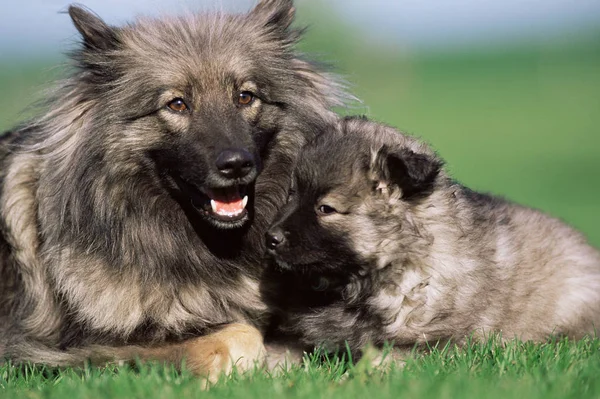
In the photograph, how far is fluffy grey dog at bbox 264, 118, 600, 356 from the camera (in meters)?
4.57

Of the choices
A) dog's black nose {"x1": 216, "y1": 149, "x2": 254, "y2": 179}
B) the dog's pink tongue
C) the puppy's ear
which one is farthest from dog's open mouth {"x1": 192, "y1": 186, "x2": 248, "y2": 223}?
the puppy's ear

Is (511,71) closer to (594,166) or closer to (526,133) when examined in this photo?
(526,133)

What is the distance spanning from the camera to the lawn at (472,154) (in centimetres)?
374

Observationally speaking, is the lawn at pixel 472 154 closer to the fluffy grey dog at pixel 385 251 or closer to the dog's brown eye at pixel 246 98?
the fluffy grey dog at pixel 385 251

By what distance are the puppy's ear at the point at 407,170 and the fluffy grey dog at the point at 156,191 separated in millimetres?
745

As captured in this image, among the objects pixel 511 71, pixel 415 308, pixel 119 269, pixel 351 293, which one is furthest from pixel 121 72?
pixel 511 71

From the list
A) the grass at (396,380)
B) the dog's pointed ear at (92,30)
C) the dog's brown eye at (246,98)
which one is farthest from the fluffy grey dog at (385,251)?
the dog's pointed ear at (92,30)

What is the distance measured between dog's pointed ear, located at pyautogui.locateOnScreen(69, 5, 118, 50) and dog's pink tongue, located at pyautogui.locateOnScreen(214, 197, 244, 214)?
1.25m

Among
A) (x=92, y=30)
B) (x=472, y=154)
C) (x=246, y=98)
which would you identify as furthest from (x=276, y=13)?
(x=472, y=154)

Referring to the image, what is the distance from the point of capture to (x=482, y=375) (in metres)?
4.01

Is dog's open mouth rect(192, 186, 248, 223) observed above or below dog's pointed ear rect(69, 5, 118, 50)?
below

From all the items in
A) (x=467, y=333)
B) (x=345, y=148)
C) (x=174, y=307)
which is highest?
(x=345, y=148)

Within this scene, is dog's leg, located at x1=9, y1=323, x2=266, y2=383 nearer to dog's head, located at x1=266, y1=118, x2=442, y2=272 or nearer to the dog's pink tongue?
dog's head, located at x1=266, y1=118, x2=442, y2=272

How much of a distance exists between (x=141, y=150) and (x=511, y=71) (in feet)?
117
